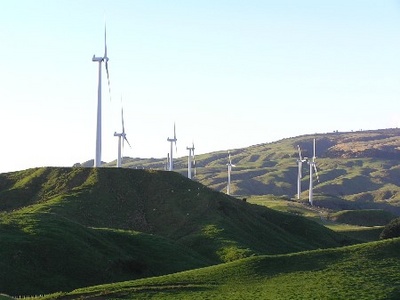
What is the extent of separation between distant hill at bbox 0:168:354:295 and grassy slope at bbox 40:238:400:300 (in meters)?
14.7

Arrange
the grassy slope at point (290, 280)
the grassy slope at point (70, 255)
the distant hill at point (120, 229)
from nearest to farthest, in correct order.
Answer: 1. the grassy slope at point (290, 280)
2. the grassy slope at point (70, 255)
3. the distant hill at point (120, 229)

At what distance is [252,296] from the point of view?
71250 millimetres

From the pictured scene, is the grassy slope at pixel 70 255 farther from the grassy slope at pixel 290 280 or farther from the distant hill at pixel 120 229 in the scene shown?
the grassy slope at pixel 290 280

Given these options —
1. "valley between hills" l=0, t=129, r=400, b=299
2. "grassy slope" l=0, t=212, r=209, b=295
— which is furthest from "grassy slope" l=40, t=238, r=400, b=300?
A: "grassy slope" l=0, t=212, r=209, b=295

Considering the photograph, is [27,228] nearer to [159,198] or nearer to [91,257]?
[91,257]

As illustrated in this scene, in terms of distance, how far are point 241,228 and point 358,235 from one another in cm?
4513

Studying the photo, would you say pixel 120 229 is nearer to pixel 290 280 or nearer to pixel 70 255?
pixel 70 255

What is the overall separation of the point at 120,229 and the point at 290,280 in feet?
187

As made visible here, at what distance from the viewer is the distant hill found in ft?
310

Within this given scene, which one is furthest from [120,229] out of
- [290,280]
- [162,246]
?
[290,280]

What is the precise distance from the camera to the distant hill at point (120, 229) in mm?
94438

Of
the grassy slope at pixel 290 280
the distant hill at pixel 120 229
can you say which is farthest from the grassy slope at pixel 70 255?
the grassy slope at pixel 290 280

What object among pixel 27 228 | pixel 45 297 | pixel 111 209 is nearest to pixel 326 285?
pixel 45 297

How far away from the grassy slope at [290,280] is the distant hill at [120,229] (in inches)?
580
